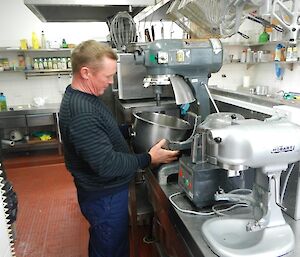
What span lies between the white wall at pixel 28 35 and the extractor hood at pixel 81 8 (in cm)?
219

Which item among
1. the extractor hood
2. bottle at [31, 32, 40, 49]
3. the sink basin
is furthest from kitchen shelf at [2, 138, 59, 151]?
the sink basin

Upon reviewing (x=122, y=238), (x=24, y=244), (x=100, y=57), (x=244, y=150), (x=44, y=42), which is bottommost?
(x=24, y=244)

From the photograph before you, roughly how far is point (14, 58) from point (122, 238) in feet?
13.3

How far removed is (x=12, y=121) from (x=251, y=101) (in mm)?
3727

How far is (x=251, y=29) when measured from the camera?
15.3 ft

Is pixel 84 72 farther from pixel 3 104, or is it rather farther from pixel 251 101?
pixel 3 104

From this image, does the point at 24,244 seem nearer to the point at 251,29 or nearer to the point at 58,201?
the point at 58,201

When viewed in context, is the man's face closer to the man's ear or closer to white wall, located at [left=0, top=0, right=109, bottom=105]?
the man's ear

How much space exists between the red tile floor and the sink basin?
51.1 inches

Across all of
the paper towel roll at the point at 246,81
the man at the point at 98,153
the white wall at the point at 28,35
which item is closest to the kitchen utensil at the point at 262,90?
the paper towel roll at the point at 246,81

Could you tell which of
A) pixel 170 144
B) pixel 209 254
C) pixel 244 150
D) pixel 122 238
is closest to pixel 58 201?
pixel 122 238

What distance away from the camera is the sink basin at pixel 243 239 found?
0.84 metres

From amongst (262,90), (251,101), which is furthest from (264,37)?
(251,101)

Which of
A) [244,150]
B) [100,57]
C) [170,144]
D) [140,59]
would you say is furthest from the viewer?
[140,59]
